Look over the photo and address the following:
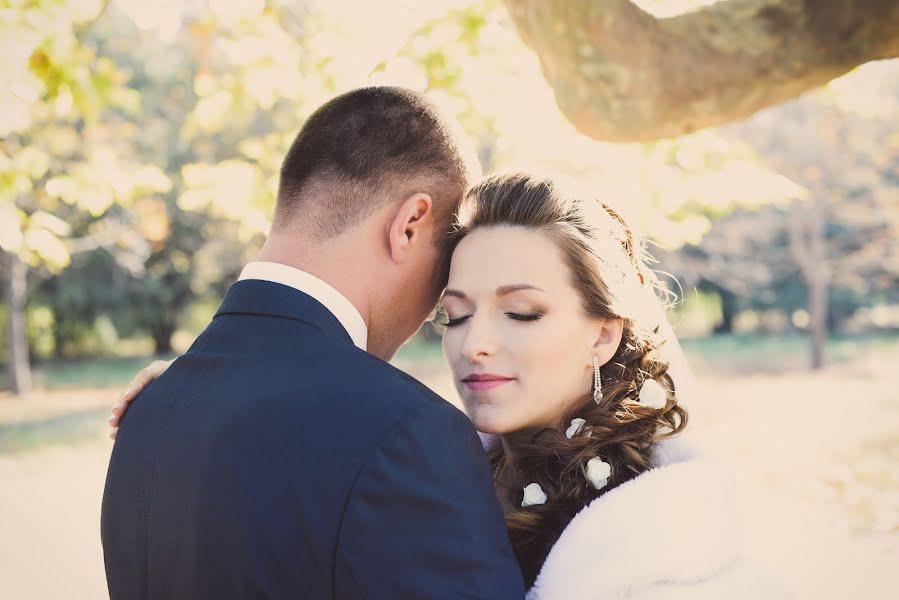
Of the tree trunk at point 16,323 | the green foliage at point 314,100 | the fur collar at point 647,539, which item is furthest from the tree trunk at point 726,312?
the fur collar at point 647,539

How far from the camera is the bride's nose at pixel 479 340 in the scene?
2.39 m

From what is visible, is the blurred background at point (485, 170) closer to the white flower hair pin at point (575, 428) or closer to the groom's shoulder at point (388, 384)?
the white flower hair pin at point (575, 428)

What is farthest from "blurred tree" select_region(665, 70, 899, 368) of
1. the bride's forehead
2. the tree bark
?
the bride's forehead

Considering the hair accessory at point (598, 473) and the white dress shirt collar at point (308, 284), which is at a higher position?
the white dress shirt collar at point (308, 284)

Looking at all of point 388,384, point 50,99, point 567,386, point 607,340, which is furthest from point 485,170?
point 388,384

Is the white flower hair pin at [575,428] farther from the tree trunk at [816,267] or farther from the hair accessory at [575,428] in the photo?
the tree trunk at [816,267]

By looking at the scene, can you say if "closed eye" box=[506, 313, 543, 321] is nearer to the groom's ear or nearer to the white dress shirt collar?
the groom's ear

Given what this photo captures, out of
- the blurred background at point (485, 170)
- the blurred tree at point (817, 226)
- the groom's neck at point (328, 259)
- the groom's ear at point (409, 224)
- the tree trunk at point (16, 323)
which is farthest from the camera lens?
the blurred tree at point (817, 226)

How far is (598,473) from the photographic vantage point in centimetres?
242

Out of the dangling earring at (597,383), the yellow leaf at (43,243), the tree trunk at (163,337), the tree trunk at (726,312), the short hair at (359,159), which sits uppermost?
the short hair at (359,159)

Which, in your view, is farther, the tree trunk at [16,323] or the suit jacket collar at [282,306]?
the tree trunk at [16,323]

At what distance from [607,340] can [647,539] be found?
31.2 inches

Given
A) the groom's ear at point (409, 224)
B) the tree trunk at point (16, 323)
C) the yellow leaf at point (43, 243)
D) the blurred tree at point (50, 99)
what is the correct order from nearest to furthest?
the groom's ear at point (409, 224) < the blurred tree at point (50, 99) < the yellow leaf at point (43, 243) < the tree trunk at point (16, 323)

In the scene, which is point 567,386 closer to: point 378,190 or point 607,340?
point 607,340
